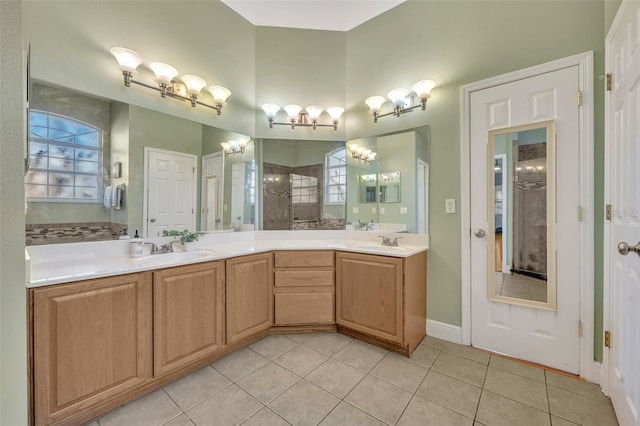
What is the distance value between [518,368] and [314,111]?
9.01 feet

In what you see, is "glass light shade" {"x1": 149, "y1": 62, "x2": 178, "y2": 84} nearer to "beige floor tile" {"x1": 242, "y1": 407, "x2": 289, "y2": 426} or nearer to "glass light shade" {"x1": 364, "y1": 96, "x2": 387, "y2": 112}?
"glass light shade" {"x1": 364, "y1": 96, "x2": 387, "y2": 112}

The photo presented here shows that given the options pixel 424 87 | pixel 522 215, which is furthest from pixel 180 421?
pixel 424 87

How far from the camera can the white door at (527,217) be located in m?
1.74

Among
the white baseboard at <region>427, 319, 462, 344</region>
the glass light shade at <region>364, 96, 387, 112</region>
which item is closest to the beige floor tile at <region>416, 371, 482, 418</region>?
the white baseboard at <region>427, 319, 462, 344</region>

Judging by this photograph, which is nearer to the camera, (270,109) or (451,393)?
(451,393)

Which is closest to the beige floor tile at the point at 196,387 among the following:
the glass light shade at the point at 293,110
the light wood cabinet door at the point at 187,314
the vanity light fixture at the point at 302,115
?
the light wood cabinet door at the point at 187,314

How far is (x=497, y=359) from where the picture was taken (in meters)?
1.92

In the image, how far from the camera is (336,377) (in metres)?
1.73

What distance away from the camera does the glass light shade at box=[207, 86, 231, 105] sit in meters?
2.41

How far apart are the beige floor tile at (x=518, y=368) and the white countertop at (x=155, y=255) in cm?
92

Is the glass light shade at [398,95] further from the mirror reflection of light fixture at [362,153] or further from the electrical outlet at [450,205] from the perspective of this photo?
the electrical outlet at [450,205]

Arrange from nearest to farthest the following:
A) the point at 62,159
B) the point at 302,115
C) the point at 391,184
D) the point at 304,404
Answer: the point at 304,404 < the point at 62,159 < the point at 391,184 < the point at 302,115

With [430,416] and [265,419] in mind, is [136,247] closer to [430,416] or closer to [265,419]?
[265,419]

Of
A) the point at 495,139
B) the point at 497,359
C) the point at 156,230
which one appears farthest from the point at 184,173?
the point at 497,359
